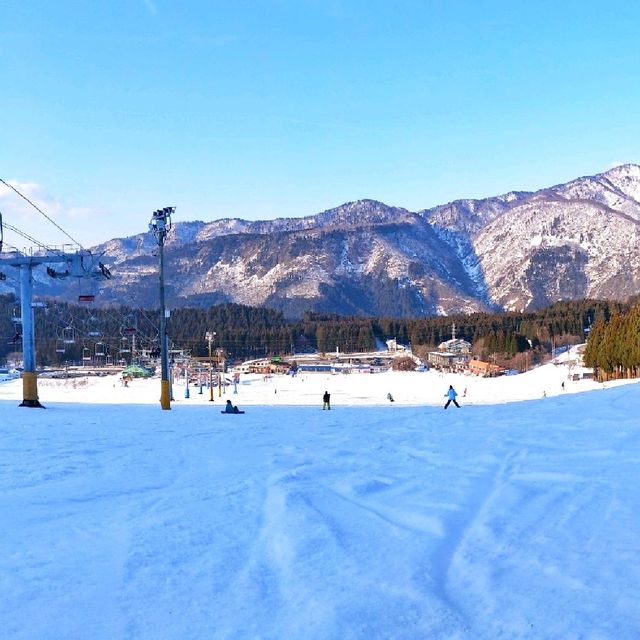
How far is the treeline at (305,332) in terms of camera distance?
13688 centimetres

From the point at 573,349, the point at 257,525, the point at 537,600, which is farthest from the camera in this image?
the point at 573,349

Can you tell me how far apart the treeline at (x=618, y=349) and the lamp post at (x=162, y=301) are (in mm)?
51905

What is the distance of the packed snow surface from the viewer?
411 centimetres

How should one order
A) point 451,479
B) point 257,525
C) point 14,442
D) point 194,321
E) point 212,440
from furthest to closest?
1. point 194,321
2. point 212,440
3. point 14,442
4. point 451,479
5. point 257,525

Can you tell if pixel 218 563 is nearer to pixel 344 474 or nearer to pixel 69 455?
pixel 344 474

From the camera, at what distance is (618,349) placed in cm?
6800

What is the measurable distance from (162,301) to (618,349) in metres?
57.7

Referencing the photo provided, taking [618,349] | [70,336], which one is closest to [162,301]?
[618,349]

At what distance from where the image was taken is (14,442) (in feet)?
37.8

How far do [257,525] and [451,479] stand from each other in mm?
3431

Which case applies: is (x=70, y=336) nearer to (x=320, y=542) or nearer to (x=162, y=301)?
(x=162, y=301)

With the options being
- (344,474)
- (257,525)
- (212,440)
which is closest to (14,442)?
(212,440)

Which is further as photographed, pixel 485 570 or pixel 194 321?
pixel 194 321

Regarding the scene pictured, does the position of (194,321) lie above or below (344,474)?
above
